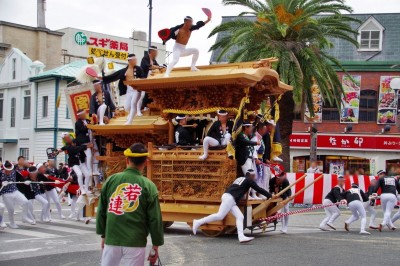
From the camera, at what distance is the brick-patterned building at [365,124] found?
3581 cm

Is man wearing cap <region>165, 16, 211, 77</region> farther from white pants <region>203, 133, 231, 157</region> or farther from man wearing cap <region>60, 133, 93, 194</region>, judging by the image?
man wearing cap <region>60, 133, 93, 194</region>

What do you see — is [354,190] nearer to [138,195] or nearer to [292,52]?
[292,52]

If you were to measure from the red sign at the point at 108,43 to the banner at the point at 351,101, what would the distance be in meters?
21.2

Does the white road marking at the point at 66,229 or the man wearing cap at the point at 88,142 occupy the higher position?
the man wearing cap at the point at 88,142

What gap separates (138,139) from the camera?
15734 mm

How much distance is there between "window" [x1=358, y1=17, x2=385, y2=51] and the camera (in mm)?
37438

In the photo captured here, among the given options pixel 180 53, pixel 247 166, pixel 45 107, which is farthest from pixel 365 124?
pixel 247 166

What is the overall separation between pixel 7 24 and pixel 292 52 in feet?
97.1

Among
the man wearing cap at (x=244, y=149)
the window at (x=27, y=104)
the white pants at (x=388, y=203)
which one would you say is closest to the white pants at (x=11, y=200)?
the man wearing cap at (x=244, y=149)

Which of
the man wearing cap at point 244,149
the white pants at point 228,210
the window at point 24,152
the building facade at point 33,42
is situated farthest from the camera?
the building facade at point 33,42

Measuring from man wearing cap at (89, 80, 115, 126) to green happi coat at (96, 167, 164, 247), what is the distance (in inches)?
393

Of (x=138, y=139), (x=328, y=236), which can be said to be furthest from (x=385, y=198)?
(x=138, y=139)

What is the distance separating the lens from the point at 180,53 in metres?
14.7

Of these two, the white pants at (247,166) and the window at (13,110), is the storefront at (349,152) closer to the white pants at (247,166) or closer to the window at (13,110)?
the window at (13,110)
